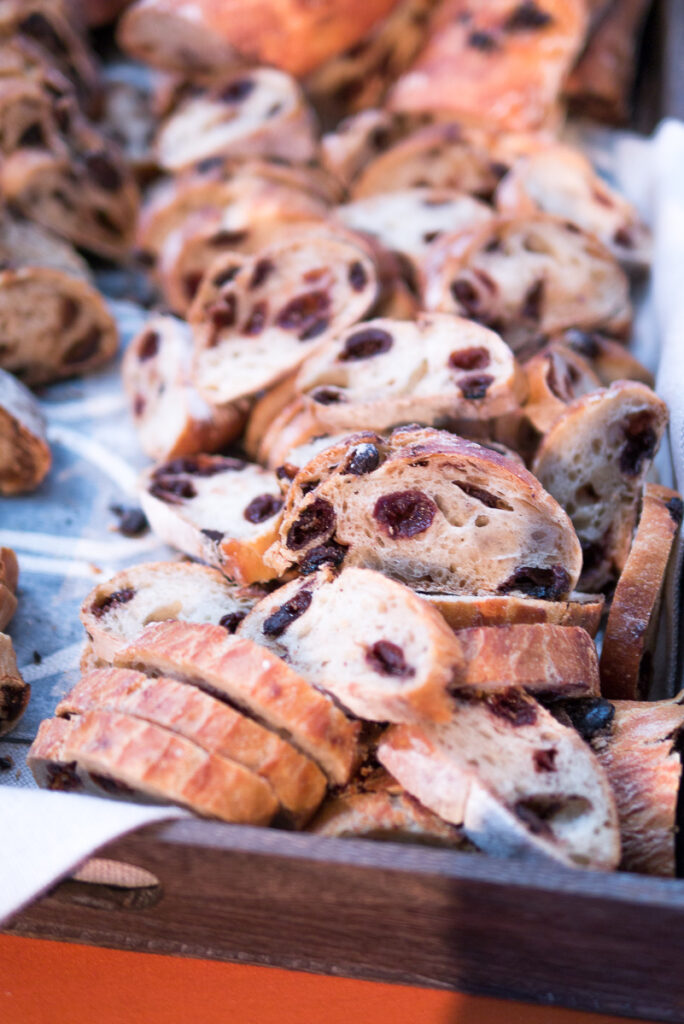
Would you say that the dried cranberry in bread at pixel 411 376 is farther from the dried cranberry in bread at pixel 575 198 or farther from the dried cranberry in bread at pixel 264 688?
the dried cranberry in bread at pixel 575 198

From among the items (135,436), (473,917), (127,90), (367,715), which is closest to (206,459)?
(135,436)

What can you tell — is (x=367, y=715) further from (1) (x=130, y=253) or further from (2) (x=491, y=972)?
(1) (x=130, y=253)

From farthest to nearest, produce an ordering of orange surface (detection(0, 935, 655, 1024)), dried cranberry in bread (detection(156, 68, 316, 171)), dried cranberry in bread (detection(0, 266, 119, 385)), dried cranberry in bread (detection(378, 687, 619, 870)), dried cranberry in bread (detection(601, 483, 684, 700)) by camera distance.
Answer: dried cranberry in bread (detection(156, 68, 316, 171))
dried cranberry in bread (detection(0, 266, 119, 385))
dried cranberry in bread (detection(601, 483, 684, 700))
orange surface (detection(0, 935, 655, 1024))
dried cranberry in bread (detection(378, 687, 619, 870))

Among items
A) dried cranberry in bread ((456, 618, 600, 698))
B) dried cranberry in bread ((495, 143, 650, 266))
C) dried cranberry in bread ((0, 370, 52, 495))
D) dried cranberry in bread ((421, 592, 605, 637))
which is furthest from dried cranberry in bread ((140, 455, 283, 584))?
dried cranberry in bread ((495, 143, 650, 266))

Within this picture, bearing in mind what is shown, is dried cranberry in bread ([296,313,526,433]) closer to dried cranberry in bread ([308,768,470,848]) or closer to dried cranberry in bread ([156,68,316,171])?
dried cranberry in bread ([308,768,470,848])

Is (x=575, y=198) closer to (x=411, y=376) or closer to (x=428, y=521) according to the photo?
(x=411, y=376)

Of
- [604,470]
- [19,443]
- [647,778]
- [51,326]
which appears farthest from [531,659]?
[51,326]
